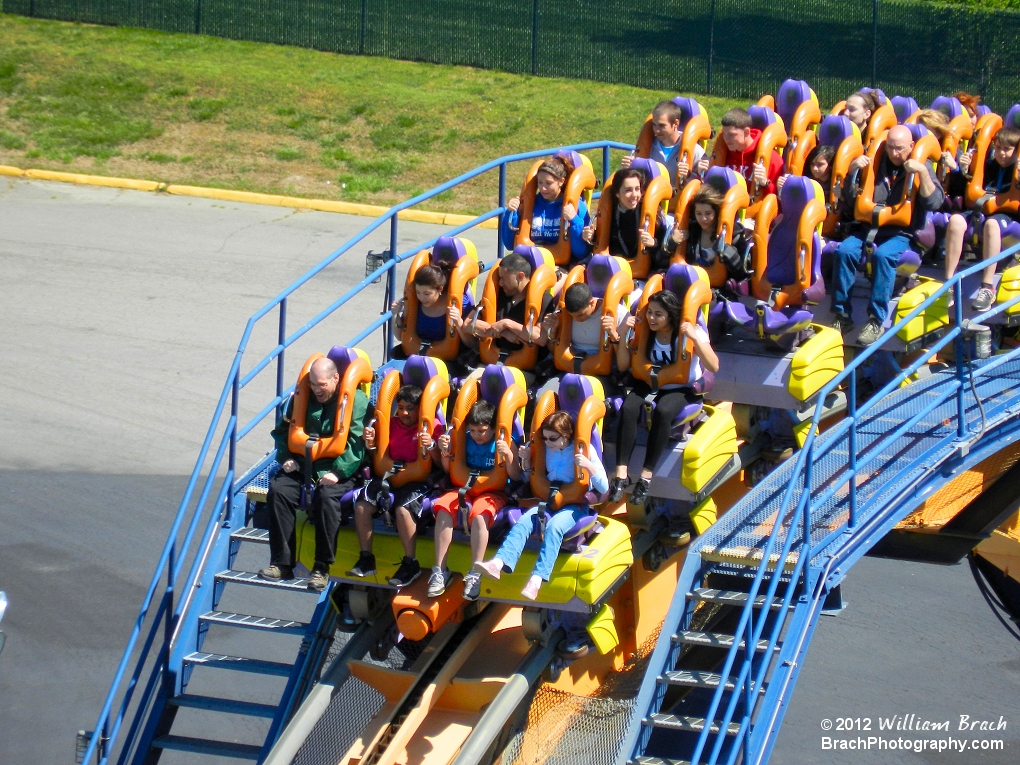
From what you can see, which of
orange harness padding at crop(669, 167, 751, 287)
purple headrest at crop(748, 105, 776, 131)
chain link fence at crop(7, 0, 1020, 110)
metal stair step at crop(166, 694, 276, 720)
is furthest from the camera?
chain link fence at crop(7, 0, 1020, 110)

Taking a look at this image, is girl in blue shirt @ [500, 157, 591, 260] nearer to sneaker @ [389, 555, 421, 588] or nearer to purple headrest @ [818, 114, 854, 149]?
purple headrest @ [818, 114, 854, 149]

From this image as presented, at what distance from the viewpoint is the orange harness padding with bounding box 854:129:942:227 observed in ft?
36.4

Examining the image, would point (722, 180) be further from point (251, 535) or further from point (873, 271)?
point (251, 535)

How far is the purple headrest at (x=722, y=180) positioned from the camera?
10.5 metres

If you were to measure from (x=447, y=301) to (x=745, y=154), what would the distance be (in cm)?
315

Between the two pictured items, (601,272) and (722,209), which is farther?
(722,209)

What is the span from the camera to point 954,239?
1114cm

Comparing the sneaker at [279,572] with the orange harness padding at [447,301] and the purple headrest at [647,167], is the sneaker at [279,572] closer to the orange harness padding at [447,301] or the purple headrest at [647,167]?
the orange harness padding at [447,301]

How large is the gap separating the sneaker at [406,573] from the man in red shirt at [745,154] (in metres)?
4.60

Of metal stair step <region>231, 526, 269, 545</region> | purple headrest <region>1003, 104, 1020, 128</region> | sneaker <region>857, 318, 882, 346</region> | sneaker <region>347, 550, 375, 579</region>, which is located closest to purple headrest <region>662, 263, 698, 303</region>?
sneaker <region>857, 318, 882, 346</region>

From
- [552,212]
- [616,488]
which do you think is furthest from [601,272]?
[552,212]

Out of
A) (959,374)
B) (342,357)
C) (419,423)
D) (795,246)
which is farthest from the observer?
(795,246)

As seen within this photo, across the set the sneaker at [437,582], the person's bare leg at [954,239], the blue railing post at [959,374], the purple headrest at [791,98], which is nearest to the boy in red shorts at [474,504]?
the sneaker at [437,582]

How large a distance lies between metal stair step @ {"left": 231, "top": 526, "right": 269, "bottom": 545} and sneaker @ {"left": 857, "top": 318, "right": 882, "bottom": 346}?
481 centimetres
